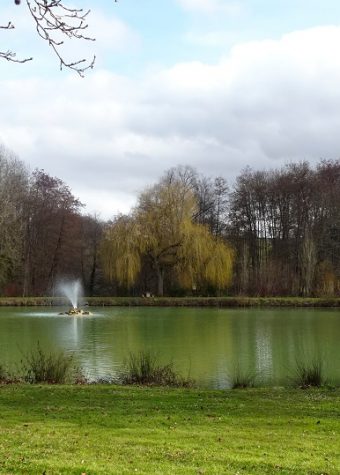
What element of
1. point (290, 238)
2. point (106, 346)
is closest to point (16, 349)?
point (106, 346)

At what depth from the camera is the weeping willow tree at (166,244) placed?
1469 inches

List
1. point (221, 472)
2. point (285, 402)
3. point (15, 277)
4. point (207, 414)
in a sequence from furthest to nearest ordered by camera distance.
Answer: point (15, 277), point (285, 402), point (207, 414), point (221, 472)

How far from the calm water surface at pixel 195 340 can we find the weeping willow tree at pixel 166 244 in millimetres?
9487

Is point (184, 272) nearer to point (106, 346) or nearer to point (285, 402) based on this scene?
point (106, 346)

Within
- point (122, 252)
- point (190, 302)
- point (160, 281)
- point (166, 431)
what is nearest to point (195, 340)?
point (166, 431)

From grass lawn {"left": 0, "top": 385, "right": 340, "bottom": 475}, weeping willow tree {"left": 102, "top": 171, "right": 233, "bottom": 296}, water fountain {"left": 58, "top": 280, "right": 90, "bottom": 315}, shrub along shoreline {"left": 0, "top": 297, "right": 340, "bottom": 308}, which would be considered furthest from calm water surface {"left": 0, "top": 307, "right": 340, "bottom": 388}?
water fountain {"left": 58, "top": 280, "right": 90, "bottom": 315}

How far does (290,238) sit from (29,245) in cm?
1965

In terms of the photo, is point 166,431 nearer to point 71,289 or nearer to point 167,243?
point 167,243

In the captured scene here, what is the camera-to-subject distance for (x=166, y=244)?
3875cm

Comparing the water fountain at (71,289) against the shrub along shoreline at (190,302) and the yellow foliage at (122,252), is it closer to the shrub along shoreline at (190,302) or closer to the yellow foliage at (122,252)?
the shrub along shoreline at (190,302)

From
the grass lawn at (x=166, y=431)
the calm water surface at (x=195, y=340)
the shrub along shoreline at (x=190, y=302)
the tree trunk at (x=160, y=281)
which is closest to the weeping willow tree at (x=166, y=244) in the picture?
the tree trunk at (x=160, y=281)

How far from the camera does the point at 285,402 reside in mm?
7578

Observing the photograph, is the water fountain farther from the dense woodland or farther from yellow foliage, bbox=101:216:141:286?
yellow foliage, bbox=101:216:141:286

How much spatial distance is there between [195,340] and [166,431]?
1200 cm
